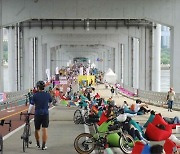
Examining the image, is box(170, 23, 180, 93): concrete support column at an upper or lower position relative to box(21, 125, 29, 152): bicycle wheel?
upper

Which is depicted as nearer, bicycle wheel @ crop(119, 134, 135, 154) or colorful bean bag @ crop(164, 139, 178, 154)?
colorful bean bag @ crop(164, 139, 178, 154)

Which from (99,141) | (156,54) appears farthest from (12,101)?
(99,141)

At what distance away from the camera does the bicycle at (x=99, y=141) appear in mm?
12414

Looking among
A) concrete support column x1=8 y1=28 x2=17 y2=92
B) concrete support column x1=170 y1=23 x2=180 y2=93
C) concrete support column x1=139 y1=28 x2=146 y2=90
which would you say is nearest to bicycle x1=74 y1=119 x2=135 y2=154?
concrete support column x1=170 y1=23 x2=180 y2=93

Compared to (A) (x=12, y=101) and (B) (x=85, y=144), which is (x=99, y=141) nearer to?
(B) (x=85, y=144)

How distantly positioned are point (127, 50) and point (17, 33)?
18.6 meters

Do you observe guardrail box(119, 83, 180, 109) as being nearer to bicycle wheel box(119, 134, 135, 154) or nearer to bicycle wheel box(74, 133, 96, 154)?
bicycle wheel box(119, 134, 135, 154)

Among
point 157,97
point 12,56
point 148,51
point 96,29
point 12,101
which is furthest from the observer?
point 12,56

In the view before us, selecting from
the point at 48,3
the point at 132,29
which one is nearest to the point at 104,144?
the point at 48,3

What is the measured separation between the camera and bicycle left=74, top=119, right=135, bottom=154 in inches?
489

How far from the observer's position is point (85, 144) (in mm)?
12562

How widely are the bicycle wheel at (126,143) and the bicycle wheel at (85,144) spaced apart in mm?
787

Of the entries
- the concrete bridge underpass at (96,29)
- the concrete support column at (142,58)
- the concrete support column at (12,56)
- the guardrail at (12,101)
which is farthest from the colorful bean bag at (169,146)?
the concrete support column at (12,56)

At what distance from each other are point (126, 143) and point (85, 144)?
1.09m
